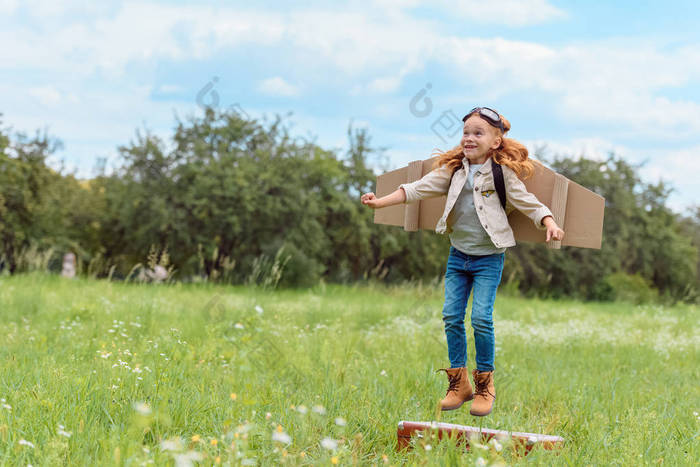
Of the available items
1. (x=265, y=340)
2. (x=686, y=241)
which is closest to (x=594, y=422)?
(x=265, y=340)

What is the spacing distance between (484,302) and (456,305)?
0.22m

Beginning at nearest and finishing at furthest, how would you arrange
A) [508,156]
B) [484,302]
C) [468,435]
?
[468,435] < [484,302] < [508,156]

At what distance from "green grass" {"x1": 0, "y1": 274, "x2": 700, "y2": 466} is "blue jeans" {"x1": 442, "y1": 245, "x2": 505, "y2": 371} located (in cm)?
56

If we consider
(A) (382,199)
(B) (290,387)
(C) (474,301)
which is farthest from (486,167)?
(B) (290,387)

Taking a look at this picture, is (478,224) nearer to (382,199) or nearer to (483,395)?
(382,199)

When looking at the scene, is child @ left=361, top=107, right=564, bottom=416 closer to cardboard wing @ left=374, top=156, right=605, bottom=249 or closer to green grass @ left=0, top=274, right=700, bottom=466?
cardboard wing @ left=374, top=156, right=605, bottom=249

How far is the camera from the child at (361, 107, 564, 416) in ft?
14.2

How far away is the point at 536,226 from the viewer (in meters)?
4.46

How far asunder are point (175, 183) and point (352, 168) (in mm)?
6804

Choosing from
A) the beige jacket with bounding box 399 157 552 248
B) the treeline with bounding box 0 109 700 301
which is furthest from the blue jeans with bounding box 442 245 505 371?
the treeline with bounding box 0 109 700 301

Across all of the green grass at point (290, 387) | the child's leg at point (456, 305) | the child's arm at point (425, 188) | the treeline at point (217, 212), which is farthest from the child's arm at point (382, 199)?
the treeline at point (217, 212)

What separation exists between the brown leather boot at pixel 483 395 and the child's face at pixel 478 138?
160 cm

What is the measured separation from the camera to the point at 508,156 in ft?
14.9

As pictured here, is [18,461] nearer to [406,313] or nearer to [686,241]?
[406,313]
